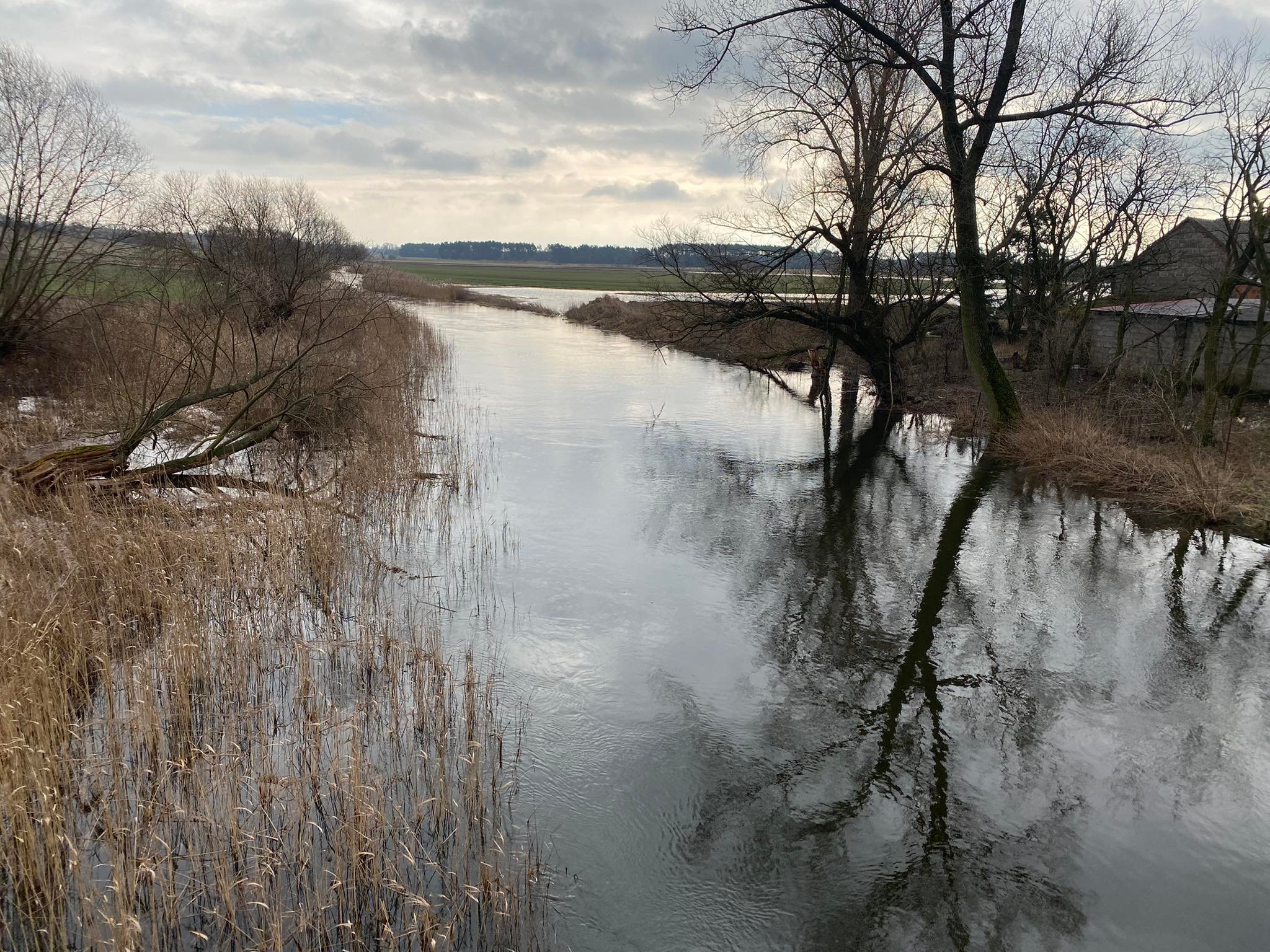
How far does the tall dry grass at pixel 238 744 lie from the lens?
4352mm

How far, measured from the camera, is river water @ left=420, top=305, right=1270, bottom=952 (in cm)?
486

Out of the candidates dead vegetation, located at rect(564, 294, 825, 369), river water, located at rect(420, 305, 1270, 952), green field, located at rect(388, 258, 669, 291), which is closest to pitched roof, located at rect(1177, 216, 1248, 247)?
river water, located at rect(420, 305, 1270, 952)

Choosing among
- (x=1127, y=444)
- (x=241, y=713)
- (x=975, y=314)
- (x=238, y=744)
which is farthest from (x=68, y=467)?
(x=1127, y=444)

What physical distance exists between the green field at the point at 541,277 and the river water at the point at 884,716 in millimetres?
54364

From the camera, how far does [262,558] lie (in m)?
8.75

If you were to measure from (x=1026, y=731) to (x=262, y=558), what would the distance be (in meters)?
7.33

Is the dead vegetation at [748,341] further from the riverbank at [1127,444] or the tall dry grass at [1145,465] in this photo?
the tall dry grass at [1145,465]

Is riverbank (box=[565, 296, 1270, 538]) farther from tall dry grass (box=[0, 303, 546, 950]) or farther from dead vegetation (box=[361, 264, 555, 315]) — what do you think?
dead vegetation (box=[361, 264, 555, 315])

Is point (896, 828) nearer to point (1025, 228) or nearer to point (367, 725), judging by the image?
point (367, 725)

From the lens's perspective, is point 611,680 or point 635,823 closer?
point 635,823

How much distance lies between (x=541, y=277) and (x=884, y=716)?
122337 mm

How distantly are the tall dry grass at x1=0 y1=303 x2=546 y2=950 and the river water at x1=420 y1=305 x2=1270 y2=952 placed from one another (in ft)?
1.90

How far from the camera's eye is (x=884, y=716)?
22.5 ft

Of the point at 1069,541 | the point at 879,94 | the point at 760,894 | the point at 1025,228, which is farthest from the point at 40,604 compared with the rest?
the point at 1025,228
